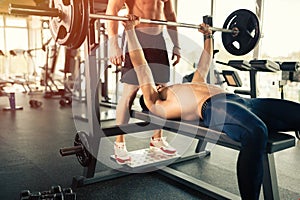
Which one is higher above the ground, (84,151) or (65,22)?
(65,22)

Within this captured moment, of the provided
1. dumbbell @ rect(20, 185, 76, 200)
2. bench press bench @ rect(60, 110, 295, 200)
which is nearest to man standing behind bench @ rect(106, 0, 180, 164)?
bench press bench @ rect(60, 110, 295, 200)

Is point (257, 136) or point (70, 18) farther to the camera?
point (70, 18)

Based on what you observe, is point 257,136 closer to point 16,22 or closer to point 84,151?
point 84,151

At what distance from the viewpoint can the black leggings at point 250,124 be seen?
4.14ft

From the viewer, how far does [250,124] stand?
4.17ft

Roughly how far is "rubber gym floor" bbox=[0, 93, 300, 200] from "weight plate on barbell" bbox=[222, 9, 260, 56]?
3.11ft

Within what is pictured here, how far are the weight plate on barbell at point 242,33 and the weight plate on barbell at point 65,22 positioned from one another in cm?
129

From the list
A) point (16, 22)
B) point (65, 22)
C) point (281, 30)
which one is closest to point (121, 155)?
point (65, 22)

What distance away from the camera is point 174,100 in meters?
1.63

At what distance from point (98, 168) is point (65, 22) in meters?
1.15

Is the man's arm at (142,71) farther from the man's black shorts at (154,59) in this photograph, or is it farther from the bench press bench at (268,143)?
the man's black shorts at (154,59)

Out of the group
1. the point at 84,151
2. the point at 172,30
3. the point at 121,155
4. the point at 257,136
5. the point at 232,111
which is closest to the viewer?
the point at 257,136

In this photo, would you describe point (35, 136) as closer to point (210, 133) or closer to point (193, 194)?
point (193, 194)

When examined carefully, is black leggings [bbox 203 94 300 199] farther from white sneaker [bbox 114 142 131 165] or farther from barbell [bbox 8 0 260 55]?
white sneaker [bbox 114 142 131 165]
